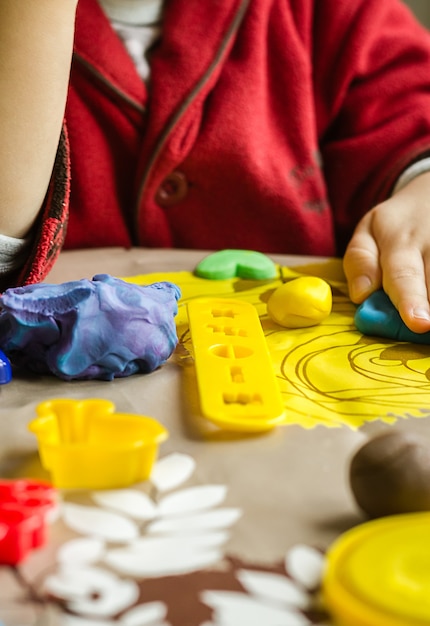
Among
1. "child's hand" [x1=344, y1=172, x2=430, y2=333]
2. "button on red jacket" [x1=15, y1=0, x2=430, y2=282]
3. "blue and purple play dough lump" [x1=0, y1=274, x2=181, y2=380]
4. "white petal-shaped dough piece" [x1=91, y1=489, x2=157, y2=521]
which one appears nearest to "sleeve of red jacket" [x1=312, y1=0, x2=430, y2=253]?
"button on red jacket" [x1=15, y1=0, x2=430, y2=282]

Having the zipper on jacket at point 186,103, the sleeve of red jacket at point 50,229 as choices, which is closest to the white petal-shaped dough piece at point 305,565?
the sleeve of red jacket at point 50,229

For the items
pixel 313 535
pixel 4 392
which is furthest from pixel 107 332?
pixel 313 535

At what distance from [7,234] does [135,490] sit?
29 cm

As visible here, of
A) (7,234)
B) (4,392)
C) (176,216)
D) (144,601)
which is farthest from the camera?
(176,216)

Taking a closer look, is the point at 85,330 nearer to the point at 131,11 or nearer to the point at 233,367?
the point at 233,367

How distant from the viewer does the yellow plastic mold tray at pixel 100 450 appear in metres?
0.29

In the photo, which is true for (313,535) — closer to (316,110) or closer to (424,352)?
(424,352)

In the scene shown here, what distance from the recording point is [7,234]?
1.76 ft

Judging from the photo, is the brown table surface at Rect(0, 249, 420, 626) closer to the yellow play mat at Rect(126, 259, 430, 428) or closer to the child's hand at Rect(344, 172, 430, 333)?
the yellow play mat at Rect(126, 259, 430, 428)

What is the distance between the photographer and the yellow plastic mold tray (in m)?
0.29

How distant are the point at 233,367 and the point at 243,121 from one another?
0.43 m

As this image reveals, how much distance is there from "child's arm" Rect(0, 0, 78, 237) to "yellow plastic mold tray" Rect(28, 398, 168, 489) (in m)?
0.24

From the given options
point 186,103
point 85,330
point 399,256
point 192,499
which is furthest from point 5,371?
point 186,103

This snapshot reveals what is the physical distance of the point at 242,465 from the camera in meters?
0.31
